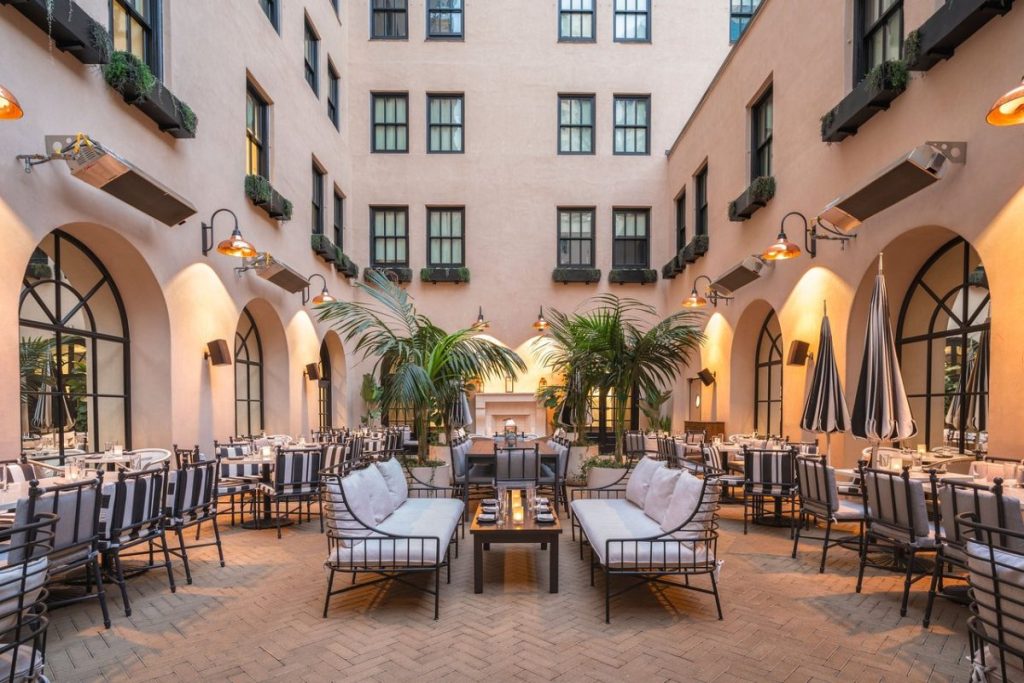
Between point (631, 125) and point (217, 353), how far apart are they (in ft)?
37.1

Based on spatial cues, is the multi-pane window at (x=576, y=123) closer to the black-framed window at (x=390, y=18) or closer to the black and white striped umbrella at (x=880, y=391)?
the black-framed window at (x=390, y=18)

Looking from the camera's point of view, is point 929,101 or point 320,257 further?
point 320,257

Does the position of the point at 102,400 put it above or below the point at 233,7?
below

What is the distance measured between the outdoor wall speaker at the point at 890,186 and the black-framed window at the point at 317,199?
31.6 feet

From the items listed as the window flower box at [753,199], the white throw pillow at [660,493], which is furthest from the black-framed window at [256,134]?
the window flower box at [753,199]

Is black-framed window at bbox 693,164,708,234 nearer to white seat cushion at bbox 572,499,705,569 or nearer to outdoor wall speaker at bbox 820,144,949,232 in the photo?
outdoor wall speaker at bbox 820,144,949,232

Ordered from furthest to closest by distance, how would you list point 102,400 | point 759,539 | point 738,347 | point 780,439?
1. point 738,347
2. point 780,439
3. point 102,400
4. point 759,539

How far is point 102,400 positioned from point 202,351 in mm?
1246

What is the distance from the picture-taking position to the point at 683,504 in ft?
13.5

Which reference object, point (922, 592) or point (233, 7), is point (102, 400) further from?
point (922, 592)

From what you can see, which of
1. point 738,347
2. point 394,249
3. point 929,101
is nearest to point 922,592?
point 929,101

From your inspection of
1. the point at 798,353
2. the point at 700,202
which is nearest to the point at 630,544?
the point at 798,353

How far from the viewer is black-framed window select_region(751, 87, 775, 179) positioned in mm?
9389

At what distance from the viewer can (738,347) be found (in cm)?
1038
